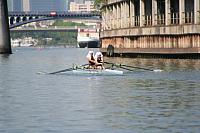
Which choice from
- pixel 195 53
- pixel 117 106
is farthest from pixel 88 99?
pixel 195 53

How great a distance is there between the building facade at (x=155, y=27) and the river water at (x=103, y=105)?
32759mm

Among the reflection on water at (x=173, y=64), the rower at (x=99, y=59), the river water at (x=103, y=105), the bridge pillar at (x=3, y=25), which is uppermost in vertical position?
the bridge pillar at (x=3, y=25)

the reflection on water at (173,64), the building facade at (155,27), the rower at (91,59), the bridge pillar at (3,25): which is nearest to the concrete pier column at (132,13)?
the building facade at (155,27)

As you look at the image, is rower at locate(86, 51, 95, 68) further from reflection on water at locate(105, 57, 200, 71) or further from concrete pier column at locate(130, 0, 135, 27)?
concrete pier column at locate(130, 0, 135, 27)

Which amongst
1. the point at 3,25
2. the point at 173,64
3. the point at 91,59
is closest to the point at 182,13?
the point at 173,64

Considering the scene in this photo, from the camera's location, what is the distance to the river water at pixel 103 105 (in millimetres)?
35406

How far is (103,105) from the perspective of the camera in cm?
4372

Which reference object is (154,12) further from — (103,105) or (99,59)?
(103,105)

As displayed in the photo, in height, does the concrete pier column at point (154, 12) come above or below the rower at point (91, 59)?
above

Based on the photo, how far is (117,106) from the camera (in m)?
42.9

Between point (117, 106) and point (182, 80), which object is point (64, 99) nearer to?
point (117, 106)

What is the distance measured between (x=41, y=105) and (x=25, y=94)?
8199 millimetres

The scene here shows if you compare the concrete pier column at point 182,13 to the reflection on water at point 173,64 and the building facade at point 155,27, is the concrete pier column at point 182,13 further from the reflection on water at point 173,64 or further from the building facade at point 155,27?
the reflection on water at point 173,64

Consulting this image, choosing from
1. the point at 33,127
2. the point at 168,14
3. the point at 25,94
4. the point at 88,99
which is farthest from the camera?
the point at 168,14
